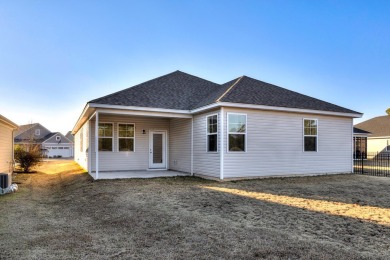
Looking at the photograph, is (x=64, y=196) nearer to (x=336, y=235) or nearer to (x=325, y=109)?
(x=336, y=235)

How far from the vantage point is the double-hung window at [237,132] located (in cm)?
1118

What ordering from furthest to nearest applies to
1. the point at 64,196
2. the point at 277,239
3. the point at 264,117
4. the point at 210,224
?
1. the point at 264,117
2. the point at 64,196
3. the point at 210,224
4. the point at 277,239

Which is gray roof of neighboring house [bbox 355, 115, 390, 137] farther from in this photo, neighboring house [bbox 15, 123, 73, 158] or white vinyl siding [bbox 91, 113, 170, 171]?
neighboring house [bbox 15, 123, 73, 158]

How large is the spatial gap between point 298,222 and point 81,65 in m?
15.3

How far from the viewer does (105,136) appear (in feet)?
45.6

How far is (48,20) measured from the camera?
13.1 metres

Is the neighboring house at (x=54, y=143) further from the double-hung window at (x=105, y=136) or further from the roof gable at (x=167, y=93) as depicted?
the double-hung window at (x=105, y=136)

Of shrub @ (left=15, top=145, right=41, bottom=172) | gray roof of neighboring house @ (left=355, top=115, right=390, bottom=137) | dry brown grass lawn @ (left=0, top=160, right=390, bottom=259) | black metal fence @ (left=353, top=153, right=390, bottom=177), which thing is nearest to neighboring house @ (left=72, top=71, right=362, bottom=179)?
black metal fence @ (left=353, top=153, right=390, bottom=177)

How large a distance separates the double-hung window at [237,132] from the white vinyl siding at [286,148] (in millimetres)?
198

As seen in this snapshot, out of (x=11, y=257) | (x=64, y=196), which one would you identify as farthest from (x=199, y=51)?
(x=11, y=257)

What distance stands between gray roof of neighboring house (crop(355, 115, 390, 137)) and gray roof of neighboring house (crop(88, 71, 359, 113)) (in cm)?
2150

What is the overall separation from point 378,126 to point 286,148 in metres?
26.8

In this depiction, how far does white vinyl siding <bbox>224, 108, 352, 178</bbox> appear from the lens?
453 inches

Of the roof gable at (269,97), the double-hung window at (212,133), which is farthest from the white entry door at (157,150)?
the roof gable at (269,97)
